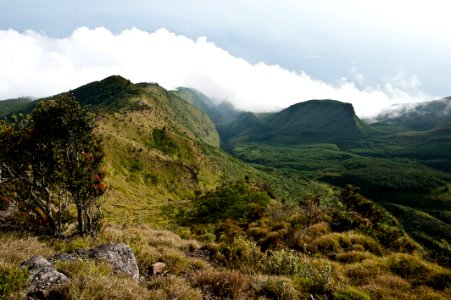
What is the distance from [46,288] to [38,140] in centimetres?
1047

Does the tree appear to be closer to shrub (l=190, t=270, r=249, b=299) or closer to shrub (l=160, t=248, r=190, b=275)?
shrub (l=160, t=248, r=190, b=275)

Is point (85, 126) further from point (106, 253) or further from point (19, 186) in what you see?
point (106, 253)

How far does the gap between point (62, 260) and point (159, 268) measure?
3364 mm

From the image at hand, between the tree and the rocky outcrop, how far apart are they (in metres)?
6.01

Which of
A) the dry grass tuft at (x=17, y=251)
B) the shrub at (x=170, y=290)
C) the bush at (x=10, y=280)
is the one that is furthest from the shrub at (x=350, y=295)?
the dry grass tuft at (x=17, y=251)

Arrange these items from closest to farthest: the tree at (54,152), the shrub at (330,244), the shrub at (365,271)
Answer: the shrub at (365,271) < the tree at (54,152) < the shrub at (330,244)

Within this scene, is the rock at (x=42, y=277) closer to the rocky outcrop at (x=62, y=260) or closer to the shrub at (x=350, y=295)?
the rocky outcrop at (x=62, y=260)

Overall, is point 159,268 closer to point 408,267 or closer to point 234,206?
point 408,267

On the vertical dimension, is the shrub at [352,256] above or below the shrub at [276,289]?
below

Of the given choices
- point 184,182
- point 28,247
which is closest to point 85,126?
point 28,247

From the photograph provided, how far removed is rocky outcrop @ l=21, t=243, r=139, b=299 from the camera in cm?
657

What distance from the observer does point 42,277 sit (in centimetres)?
693

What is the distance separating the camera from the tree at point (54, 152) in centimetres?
1437

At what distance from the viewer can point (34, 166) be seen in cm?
1512
